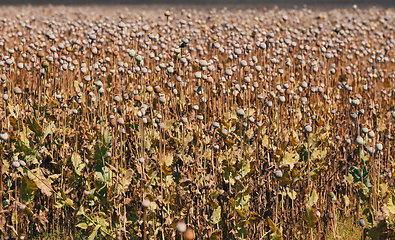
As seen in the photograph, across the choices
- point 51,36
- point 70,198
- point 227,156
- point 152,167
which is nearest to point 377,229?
point 227,156

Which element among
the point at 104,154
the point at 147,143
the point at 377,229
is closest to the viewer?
the point at 377,229

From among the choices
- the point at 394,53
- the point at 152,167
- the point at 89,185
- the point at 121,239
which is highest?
the point at 394,53

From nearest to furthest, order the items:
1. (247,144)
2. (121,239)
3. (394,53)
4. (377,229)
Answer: (377,229)
(121,239)
(247,144)
(394,53)

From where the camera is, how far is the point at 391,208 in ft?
7.52

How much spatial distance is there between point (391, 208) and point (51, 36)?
3381 millimetres

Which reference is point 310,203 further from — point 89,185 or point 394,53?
point 394,53

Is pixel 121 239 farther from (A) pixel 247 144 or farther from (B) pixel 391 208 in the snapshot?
(B) pixel 391 208

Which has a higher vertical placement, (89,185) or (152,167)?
(152,167)

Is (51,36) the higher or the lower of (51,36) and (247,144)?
the higher

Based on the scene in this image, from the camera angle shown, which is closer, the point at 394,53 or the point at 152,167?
the point at 152,167

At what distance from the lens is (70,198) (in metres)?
2.85

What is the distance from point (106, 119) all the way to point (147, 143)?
0.72 m

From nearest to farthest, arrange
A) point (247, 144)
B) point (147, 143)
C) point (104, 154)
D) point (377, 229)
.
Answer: point (377, 229), point (104, 154), point (147, 143), point (247, 144)

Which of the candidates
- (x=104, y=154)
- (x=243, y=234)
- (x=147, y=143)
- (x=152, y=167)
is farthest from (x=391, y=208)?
(x=104, y=154)
